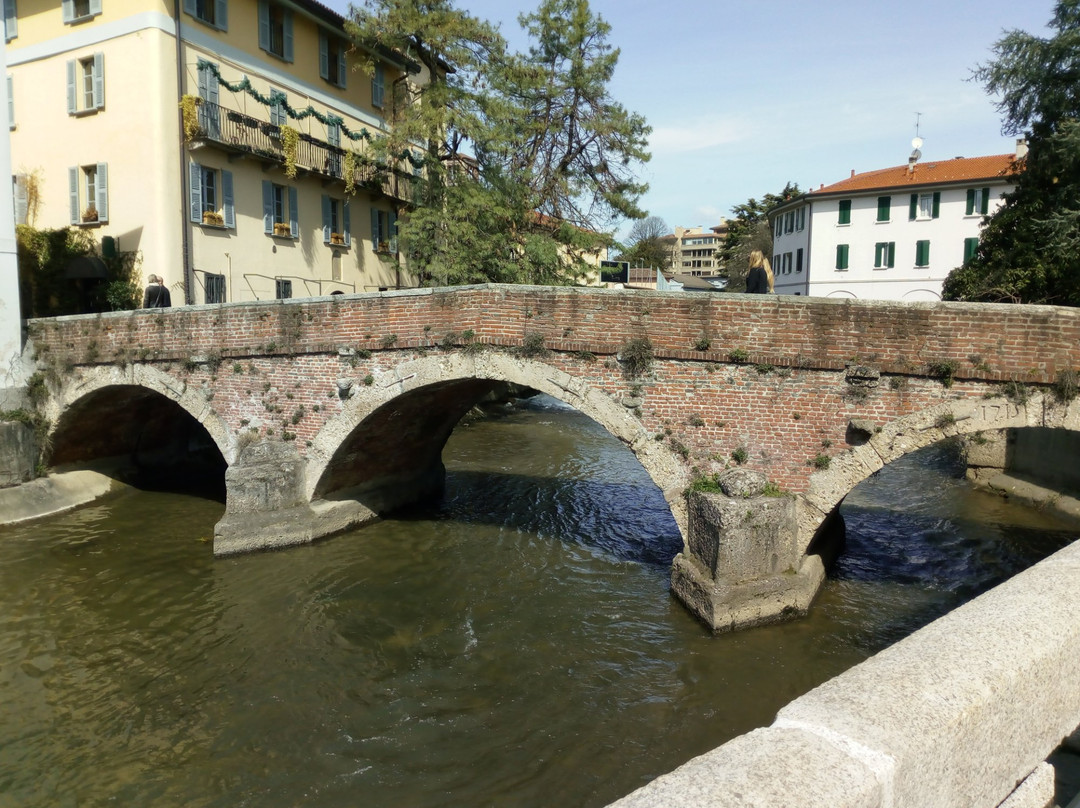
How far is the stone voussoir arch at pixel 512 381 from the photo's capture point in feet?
30.1

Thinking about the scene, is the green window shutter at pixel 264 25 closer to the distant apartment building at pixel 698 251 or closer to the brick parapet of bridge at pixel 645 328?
the brick parapet of bridge at pixel 645 328

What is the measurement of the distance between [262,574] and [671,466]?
5813 mm

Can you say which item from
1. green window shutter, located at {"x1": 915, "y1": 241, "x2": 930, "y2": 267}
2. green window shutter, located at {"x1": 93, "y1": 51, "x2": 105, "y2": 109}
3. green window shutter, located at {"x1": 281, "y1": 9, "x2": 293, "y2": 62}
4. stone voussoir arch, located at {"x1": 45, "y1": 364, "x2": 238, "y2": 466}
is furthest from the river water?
green window shutter, located at {"x1": 915, "y1": 241, "x2": 930, "y2": 267}

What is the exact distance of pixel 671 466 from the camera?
9.14m

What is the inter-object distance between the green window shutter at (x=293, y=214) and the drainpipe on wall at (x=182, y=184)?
3.18 meters

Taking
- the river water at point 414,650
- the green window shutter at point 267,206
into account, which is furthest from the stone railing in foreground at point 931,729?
the green window shutter at point 267,206

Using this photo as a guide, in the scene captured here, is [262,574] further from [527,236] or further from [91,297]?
[527,236]

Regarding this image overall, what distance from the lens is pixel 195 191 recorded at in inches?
663

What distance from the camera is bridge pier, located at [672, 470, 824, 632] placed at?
822cm

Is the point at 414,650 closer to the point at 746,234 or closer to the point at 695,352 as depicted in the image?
the point at 695,352

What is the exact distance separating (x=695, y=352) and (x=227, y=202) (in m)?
13.3

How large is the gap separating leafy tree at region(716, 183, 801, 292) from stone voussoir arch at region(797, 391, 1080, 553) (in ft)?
111

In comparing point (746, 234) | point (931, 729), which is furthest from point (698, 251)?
point (931, 729)

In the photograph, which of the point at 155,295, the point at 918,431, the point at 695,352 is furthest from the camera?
the point at 155,295
